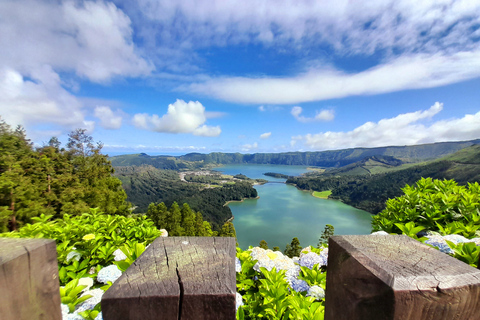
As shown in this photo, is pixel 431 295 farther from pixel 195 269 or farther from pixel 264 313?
pixel 264 313

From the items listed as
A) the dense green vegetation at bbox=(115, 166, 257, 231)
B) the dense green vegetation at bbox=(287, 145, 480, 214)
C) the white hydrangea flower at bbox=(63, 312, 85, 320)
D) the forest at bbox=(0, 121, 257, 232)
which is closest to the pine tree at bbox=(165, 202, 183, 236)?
the forest at bbox=(0, 121, 257, 232)

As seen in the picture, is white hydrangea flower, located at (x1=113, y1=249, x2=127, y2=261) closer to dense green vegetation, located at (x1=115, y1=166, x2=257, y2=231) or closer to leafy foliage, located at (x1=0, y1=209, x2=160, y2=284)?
leafy foliage, located at (x1=0, y1=209, x2=160, y2=284)

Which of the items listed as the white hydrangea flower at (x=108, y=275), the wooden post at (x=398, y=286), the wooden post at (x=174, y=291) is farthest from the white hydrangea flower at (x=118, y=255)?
the wooden post at (x=398, y=286)

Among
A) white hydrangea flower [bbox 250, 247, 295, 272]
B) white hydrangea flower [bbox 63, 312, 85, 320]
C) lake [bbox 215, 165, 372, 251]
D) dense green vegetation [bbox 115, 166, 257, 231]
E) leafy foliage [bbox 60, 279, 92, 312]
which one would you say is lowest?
lake [bbox 215, 165, 372, 251]

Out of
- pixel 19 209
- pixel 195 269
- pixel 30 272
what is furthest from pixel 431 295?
pixel 19 209

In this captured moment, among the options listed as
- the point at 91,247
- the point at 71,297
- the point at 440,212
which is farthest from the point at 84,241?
the point at 440,212
